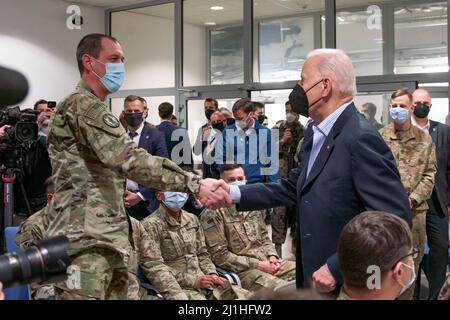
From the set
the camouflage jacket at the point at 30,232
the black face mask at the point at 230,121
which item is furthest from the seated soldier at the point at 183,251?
the black face mask at the point at 230,121

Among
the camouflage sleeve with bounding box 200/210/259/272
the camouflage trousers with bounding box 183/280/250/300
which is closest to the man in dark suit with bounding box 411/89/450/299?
the camouflage sleeve with bounding box 200/210/259/272

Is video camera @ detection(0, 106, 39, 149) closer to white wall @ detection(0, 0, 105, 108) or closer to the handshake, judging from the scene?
the handshake

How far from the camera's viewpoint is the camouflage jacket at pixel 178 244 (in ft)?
10.1

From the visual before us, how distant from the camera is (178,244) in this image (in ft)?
10.2

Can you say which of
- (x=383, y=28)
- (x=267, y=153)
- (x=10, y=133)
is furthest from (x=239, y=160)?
(x=383, y=28)

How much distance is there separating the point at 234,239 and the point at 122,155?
1.67 meters

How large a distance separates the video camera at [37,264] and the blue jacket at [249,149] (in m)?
3.53

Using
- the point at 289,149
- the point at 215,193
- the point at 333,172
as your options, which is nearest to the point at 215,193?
the point at 215,193

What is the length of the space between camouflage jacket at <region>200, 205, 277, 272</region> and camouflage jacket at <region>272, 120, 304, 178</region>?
1.76 meters

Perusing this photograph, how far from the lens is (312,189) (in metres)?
1.79
